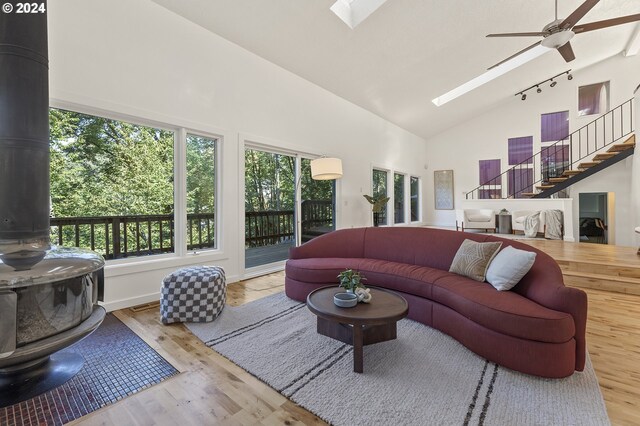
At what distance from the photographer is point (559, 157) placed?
8289mm

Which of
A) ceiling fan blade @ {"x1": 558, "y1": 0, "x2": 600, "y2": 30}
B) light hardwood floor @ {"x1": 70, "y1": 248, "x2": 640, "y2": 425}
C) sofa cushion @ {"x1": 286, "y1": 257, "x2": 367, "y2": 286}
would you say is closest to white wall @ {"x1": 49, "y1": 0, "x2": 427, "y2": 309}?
sofa cushion @ {"x1": 286, "y1": 257, "x2": 367, "y2": 286}

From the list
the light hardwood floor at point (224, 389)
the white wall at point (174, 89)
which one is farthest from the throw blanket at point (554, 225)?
the white wall at point (174, 89)

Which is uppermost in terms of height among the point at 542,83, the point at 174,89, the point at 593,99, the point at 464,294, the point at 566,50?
the point at 542,83

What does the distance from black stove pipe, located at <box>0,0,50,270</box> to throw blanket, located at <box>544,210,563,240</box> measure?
8747mm

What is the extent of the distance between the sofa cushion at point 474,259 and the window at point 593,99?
812 centimetres

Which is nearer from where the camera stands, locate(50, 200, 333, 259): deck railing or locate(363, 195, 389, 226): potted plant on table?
locate(50, 200, 333, 259): deck railing

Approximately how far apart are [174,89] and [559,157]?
979 cm

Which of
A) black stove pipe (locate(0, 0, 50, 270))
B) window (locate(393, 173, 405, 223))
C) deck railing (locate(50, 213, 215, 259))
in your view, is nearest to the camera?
black stove pipe (locate(0, 0, 50, 270))

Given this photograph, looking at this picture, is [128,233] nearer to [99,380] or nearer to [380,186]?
[99,380]

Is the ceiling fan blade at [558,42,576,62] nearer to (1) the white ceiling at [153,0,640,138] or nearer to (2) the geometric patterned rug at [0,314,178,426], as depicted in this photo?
(1) the white ceiling at [153,0,640,138]

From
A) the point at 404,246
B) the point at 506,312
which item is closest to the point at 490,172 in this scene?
the point at 404,246

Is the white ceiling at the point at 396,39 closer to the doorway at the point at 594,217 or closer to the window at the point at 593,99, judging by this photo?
the window at the point at 593,99

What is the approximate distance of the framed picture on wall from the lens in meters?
9.87

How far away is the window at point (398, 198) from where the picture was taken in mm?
8438
